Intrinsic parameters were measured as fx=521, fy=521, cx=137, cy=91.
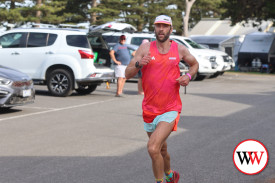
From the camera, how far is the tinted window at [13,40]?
16047mm

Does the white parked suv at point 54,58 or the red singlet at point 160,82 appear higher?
the red singlet at point 160,82

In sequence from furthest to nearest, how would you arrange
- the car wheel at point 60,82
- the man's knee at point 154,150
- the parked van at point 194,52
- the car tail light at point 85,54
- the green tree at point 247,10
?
the green tree at point 247,10, the parked van at point 194,52, the car wheel at point 60,82, the car tail light at point 85,54, the man's knee at point 154,150

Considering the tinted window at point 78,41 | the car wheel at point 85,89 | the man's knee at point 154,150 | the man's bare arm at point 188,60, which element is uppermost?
the man's bare arm at point 188,60

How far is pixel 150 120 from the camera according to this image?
213 inches

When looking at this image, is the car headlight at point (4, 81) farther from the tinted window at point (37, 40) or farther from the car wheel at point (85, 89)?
the car wheel at point (85, 89)

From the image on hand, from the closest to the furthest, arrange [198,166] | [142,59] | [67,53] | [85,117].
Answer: [142,59] < [198,166] < [85,117] < [67,53]

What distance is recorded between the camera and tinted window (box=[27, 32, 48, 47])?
52.2ft

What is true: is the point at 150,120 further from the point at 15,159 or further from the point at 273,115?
the point at 273,115

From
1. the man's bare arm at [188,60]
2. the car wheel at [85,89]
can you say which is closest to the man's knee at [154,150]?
the man's bare arm at [188,60]

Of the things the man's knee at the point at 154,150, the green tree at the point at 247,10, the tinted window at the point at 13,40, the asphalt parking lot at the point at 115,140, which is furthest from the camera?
the green tree at the point at 247,10

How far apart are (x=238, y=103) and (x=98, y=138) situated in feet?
21.8

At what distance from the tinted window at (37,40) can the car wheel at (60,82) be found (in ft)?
3.33

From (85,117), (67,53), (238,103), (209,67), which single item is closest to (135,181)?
(85,117)

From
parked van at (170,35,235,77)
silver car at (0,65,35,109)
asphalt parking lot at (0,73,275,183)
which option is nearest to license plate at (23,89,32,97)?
silver car at (0,65,35,109)
